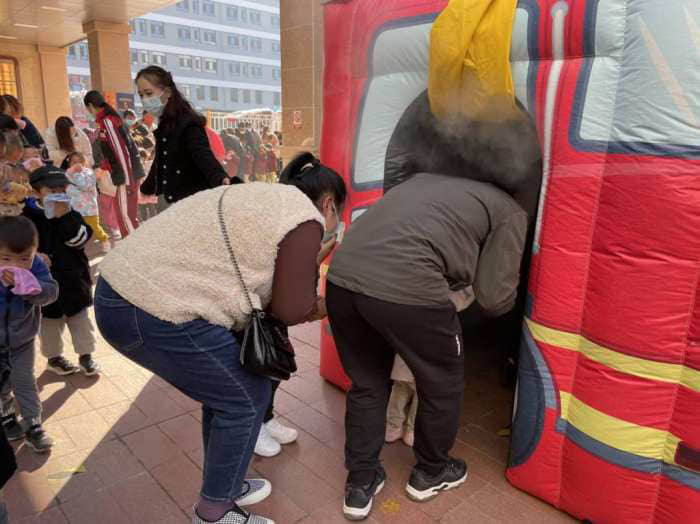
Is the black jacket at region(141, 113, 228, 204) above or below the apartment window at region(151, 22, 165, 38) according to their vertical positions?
below

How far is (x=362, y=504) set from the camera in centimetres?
239

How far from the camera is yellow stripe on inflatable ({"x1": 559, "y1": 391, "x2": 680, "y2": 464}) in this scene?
208 cm

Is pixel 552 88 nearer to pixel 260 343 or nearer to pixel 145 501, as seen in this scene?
pixel 260 343

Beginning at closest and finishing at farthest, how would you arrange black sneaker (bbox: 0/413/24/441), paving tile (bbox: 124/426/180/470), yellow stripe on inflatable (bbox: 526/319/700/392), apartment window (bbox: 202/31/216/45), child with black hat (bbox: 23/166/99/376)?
1. yellow stripe on inflatable (bbox: 526/319/700/392)
2. paving tile (bbox: 124/426/180/470)
3. black sneaker (bbox: 0/413/24/441)
4. child with black hat (bbox: 23/166/99/376)
5. apartment window (bbox: 202/31/216/45)

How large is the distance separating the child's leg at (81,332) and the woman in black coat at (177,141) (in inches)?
39.6

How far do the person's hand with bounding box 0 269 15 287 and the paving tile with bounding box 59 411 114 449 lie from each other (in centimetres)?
96

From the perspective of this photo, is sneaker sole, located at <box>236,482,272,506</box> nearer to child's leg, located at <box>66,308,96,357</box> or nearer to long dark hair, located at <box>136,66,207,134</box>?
child's leg, located at <box>66,308,96,357</box>

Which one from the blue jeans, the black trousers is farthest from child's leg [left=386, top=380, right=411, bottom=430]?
the blue jeans

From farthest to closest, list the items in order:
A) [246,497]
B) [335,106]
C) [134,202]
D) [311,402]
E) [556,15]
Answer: [134,202]
[311,402]
[335,106]
[246,497]
[556,15]

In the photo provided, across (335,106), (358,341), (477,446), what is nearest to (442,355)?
(358,341)

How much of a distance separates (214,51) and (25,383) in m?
62.0

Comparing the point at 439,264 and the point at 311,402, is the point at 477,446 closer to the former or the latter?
the point at 311,402

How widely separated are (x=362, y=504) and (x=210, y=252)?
4.47 ft

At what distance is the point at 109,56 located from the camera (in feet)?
43.8
